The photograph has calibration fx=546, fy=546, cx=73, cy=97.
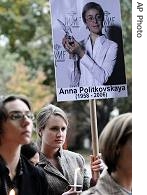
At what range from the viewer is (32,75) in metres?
8.48

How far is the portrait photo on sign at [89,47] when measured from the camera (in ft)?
5.12

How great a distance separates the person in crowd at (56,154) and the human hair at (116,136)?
40 centimetres

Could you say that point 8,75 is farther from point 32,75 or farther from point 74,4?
point 74,4

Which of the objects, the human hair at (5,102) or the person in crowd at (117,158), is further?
the human hair at (5,102)

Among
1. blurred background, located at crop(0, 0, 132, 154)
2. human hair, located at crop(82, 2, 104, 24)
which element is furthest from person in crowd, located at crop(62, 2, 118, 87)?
blurred background, located at crop(0, 0, 132, 154)

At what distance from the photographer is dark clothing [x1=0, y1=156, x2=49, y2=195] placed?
1.46 m

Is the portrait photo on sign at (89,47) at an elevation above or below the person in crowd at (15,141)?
above

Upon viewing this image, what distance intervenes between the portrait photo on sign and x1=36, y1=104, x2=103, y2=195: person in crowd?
0.14 metres

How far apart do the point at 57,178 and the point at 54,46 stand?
1.37 feet

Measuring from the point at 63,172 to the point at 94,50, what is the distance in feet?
1.40

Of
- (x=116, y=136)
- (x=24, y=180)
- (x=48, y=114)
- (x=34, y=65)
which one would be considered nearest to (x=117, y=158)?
(x=116, y=136)

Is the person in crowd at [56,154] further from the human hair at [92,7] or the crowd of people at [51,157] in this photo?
the human hair at [92,7]

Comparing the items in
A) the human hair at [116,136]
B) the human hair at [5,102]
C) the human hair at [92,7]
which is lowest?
the human hair at [116,136]
